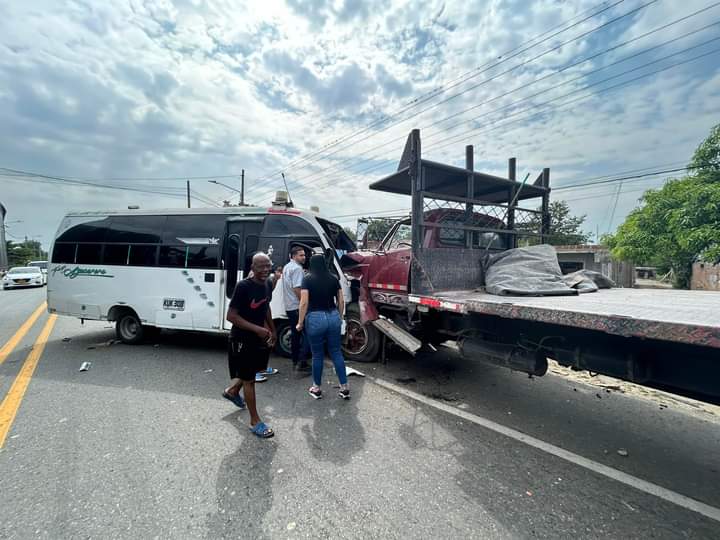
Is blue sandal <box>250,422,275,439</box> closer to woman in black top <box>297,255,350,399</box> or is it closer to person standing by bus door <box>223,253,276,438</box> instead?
person standing by bus door <box>223,253,276,438</box>

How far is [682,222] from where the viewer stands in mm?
10734

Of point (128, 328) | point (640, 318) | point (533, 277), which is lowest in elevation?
point (128, 328)

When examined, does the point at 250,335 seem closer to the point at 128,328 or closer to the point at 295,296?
the point at 295,296

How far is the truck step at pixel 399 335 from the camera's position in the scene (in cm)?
434

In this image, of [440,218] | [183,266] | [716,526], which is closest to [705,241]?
[440,218]

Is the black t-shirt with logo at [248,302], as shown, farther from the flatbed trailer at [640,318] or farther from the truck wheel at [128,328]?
the truck wheel at [128,328]

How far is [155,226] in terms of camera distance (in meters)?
6.20

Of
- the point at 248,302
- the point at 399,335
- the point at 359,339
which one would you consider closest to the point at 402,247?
the point at 399,335

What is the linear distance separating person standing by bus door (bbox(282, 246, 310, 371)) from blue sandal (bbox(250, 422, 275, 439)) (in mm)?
1563

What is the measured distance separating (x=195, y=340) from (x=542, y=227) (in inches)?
274

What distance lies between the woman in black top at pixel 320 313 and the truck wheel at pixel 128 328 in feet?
14.3

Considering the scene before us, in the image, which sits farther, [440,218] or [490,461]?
[440,218]

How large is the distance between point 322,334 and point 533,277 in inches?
105

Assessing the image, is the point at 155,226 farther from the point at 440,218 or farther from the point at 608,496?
the point at 608,496
